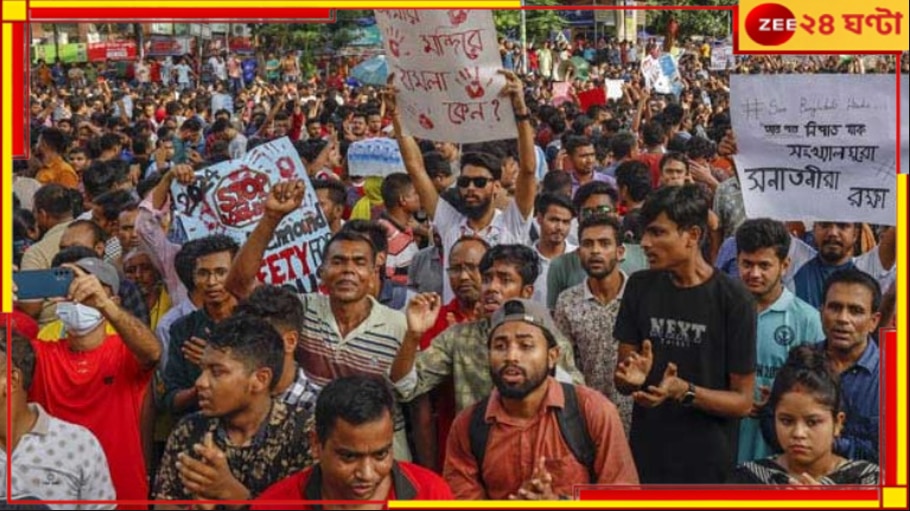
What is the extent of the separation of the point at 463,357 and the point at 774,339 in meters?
0.99

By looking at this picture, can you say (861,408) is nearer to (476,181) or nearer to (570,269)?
(570,269)

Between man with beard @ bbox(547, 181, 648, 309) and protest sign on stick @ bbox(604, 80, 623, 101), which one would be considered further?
protest sign on stick @ bbox(604, 80, 623, 101)

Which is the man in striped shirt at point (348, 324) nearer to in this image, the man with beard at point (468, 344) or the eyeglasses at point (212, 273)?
the man with beard at point (468, 344)

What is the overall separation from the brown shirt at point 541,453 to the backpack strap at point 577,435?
10mm

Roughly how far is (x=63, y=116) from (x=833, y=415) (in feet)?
36.6

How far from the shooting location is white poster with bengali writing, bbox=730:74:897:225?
14.9 ft

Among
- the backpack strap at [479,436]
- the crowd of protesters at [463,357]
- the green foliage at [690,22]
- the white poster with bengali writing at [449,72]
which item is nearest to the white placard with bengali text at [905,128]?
the crowd of protesters at [463,357]

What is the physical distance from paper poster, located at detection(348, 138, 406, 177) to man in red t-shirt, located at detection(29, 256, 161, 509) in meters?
3.66

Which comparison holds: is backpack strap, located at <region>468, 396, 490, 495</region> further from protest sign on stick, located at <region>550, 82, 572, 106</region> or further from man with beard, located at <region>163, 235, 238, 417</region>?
protest sign on stick, located at <region>550, 82, 572, 106</region>

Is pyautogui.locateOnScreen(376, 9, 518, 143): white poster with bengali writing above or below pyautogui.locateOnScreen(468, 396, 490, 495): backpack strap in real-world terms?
above

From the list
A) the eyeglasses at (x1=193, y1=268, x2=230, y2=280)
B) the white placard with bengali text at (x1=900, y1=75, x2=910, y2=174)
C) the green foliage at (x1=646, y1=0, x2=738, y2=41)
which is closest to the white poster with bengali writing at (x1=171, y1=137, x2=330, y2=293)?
the eyeglasses at (x1=193, y1=268, x2=230, y2=280)

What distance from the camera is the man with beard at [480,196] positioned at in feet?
17.6

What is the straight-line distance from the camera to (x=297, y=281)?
5551 millimetres

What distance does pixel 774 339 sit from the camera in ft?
14.5
